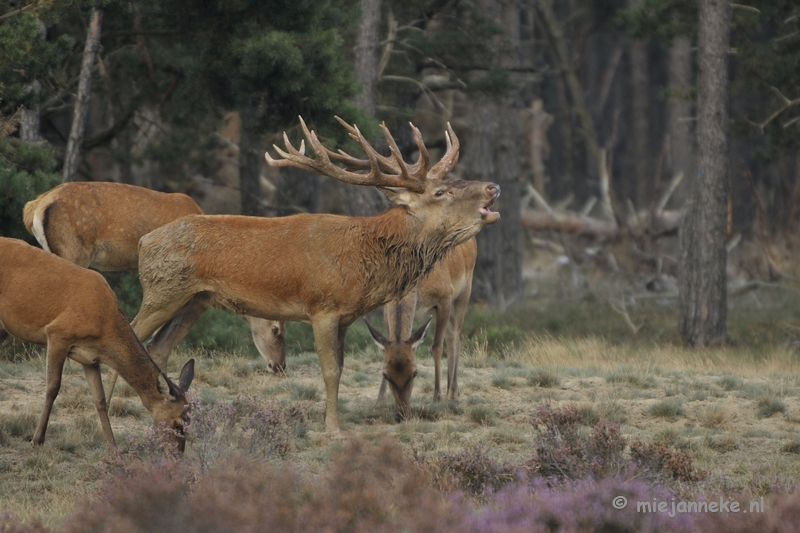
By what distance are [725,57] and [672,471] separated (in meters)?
10.1

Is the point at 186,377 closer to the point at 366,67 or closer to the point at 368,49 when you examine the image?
the point at 366,67

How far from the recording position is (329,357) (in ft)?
27.2

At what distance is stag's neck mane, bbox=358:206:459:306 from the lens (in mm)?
8117

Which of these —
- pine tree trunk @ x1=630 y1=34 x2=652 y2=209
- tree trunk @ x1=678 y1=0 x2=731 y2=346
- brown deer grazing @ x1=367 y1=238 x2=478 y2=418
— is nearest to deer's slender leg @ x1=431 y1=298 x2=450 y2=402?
brown deer grazing @ x1=367 y1=238 x2=478 y2=418

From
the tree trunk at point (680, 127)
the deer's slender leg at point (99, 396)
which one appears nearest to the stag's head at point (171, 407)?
the deer's slender leg at point (99, 396)

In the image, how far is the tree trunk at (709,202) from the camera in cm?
Result: 1538

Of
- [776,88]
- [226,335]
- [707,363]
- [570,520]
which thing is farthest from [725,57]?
[570,520]

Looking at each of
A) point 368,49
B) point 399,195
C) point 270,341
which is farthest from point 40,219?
point 368,49

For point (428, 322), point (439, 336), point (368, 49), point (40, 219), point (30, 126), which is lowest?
point (439, 336)

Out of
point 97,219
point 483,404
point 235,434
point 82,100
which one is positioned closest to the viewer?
point 235,434

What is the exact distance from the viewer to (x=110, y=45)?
15258 millimetres

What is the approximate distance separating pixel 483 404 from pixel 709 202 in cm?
741

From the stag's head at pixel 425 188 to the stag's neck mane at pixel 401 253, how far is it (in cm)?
6

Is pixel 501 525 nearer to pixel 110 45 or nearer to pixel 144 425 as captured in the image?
pixel 144 425
